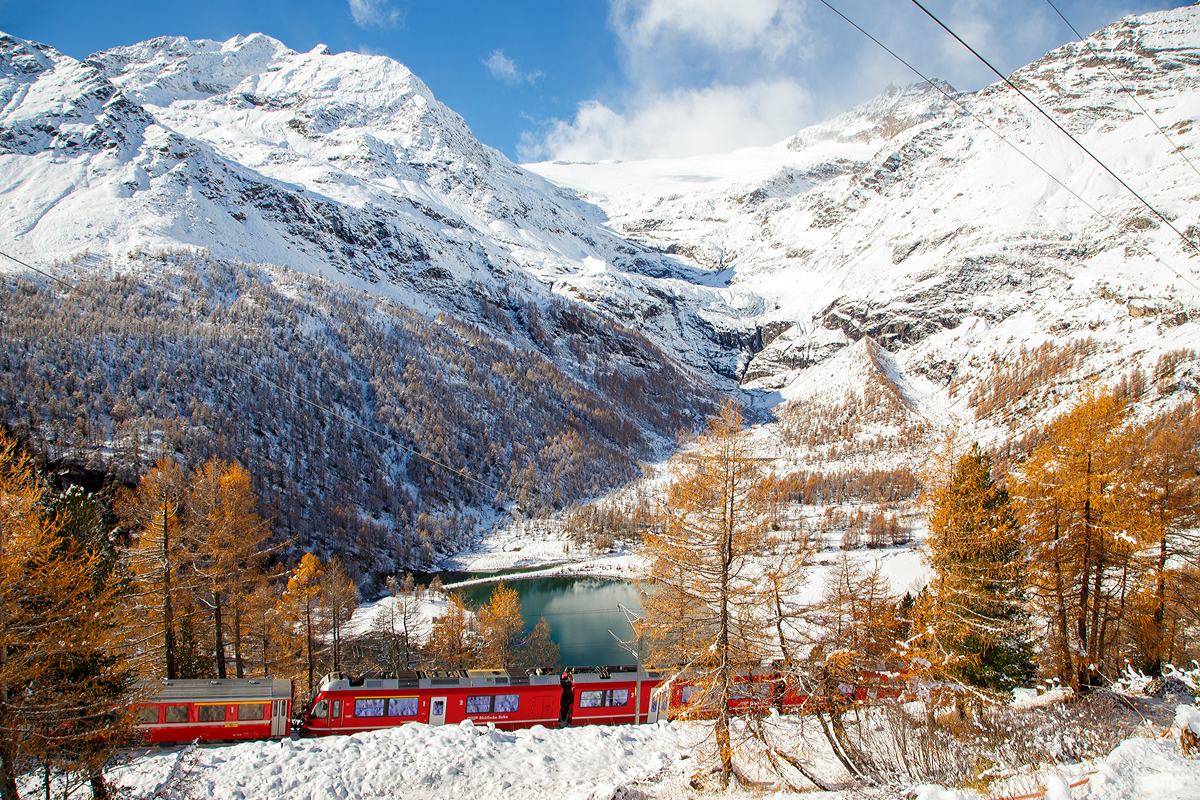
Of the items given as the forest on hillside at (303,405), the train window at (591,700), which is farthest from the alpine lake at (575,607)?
the train window at (591,700)

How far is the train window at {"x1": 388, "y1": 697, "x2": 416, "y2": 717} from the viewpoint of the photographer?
20.1 metres

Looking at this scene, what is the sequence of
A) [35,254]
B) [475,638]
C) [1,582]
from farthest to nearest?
[35,254] < [475,638] < [1,582]

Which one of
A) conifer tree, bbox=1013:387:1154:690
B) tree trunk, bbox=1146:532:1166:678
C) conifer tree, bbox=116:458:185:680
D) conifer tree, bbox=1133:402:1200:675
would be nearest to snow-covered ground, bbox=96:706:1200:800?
conifer tree, bbox=1013:387:1154:690

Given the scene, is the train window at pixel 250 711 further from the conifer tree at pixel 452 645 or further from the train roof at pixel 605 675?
the conifer tree at pixel 452 645

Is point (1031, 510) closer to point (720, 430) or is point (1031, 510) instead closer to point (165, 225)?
point (720, 430)

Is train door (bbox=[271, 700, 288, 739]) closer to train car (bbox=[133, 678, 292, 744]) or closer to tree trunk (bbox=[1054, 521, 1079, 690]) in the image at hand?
train car (bbox=[133, 678, 292, 744])

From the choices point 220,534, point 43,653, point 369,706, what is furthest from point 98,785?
point 220,534

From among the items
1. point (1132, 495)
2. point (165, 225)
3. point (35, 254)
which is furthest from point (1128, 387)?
point (35, 254)

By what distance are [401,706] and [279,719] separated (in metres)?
4.09

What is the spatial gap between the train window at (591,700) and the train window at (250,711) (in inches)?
441

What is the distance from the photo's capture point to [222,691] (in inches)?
750

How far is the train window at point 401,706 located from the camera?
20109mm

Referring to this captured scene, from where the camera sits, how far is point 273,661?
1230 inches

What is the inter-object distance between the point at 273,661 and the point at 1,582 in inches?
989
